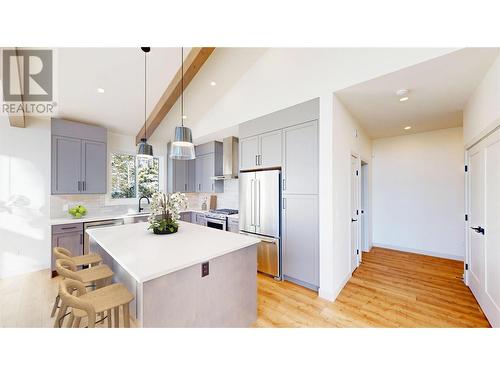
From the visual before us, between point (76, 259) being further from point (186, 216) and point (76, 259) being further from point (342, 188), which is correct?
point (342, 188)

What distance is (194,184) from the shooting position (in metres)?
5.27

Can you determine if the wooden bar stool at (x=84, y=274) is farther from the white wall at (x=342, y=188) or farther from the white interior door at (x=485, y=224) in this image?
the white interior door at (x=485, y=224)

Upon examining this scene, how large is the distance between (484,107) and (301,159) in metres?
1.97

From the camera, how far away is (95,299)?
153 centimetres

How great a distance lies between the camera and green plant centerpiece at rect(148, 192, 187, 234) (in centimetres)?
225

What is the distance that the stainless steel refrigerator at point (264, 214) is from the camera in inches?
121

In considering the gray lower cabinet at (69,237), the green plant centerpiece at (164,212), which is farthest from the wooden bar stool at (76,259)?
the gray lower cabinet at (69,237)

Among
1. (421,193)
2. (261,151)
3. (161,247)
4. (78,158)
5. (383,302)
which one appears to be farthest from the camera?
(421,193)

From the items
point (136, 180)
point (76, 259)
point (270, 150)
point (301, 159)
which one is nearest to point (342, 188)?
point (301, 159)

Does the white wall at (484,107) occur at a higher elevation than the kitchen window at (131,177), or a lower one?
higher

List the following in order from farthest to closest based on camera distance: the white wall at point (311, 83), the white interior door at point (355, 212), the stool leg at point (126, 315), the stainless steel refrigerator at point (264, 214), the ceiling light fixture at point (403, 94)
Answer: the white interior door at point (355, 212)
the stainless steel refrigerator at point (264, 214)
the ceiling light fixture at point (403, 94)
the white wall at point (311, 83)
the stool leg at point (126, 315)

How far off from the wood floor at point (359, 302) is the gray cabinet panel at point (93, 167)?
1592 millimetres

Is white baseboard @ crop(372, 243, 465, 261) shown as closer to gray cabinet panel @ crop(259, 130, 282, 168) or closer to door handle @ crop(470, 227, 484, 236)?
door handle @ crop(470, 227, 484, 236)
